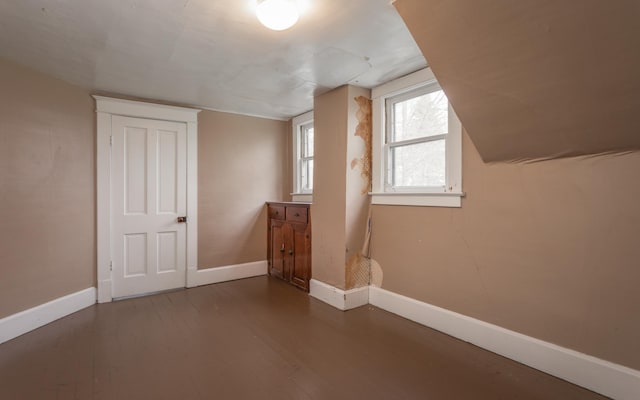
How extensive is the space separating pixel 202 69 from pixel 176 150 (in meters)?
1.34

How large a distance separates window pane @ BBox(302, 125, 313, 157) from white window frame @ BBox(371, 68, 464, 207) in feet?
4.34

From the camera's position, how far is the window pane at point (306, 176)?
430 cm

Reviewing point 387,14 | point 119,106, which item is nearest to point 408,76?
point 387,14

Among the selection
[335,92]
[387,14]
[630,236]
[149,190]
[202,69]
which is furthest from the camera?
[149,190]

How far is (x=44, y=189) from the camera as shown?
2.81m

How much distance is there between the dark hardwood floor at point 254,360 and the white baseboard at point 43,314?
81 millimetres

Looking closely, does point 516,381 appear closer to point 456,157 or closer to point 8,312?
point 456,157

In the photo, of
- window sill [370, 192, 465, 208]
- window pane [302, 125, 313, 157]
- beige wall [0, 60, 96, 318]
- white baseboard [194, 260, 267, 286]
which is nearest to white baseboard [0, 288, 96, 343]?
beige wall [0, 60, 96, 318]

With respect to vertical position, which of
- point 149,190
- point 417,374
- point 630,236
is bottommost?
point 417,374

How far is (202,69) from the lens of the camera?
2727mm

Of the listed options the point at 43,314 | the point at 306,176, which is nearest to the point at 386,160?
the point at 306,176

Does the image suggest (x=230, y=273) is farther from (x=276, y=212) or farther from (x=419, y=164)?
(x=419, y=164)

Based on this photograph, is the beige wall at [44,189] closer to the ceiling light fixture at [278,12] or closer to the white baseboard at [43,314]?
the white baseboard at [43,314]

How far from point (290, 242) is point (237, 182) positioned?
3.56 ft
